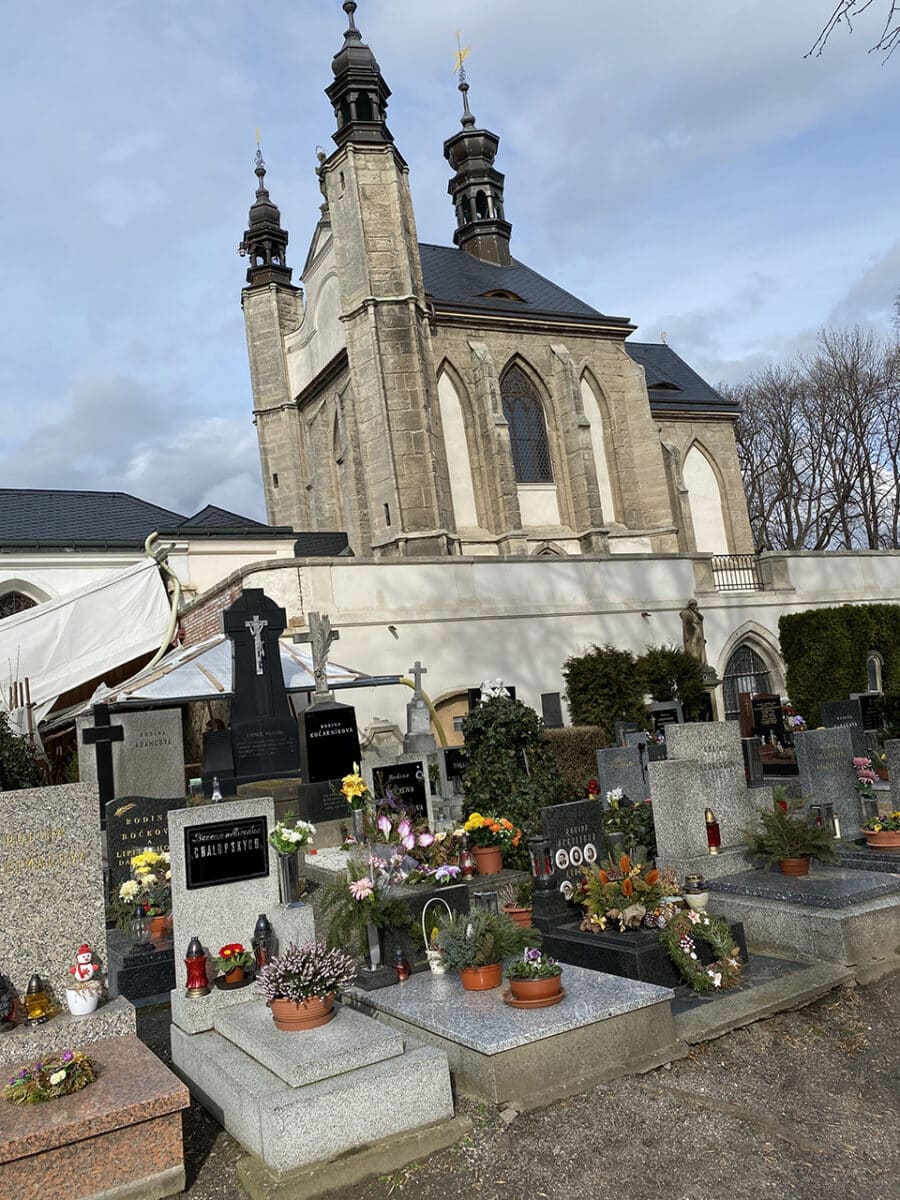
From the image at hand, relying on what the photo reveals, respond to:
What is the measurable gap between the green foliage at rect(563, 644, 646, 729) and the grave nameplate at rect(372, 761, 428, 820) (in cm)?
890

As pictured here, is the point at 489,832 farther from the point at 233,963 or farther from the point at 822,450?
the point at 822,450

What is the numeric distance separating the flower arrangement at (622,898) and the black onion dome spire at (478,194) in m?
30.6

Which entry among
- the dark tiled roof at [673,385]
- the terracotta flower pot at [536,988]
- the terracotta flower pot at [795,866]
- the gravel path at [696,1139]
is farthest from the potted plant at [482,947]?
the dark tiled roof at [673,385]

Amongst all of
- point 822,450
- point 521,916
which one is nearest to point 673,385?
point 822,450

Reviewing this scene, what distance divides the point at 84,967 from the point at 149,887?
3214mm

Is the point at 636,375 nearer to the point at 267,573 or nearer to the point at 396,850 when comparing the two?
the point at 267,573

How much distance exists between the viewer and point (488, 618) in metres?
20.1

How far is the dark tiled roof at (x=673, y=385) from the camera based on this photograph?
3322cm

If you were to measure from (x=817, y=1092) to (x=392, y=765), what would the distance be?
7061 mm

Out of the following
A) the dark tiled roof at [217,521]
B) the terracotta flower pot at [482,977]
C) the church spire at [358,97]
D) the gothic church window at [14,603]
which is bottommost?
the terracotta flower pot at [482,977]

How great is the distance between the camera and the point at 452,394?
88.2 feet

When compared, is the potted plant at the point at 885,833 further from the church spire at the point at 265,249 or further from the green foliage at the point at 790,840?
the church spire at the point at 265,249

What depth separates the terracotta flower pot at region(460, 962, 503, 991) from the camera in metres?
5.50

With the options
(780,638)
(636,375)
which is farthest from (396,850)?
(636,375)
